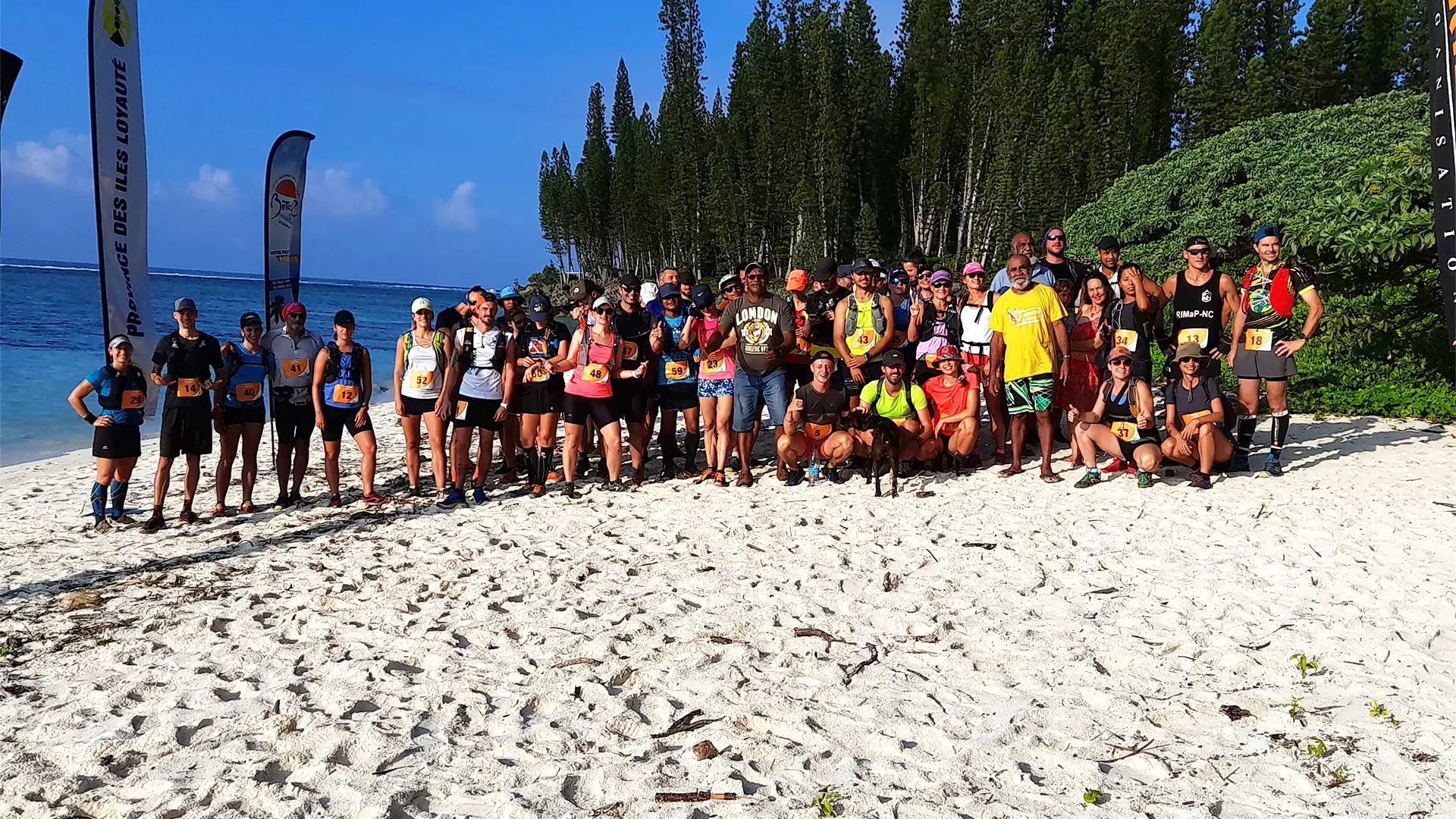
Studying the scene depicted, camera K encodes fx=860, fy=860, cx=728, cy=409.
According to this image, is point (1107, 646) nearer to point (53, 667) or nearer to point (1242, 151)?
point (53, 667)

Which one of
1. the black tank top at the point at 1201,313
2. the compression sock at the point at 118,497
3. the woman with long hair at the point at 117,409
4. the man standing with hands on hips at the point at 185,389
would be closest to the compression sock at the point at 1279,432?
the black tank top at the point at 1201,313

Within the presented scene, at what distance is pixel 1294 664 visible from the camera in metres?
3.92

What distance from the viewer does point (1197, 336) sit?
22.9 feet

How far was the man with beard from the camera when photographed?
278 inches

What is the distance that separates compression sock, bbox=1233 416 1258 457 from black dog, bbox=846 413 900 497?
9.00 ft

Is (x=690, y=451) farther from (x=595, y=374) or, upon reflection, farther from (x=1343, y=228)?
(x=1343, y=228)

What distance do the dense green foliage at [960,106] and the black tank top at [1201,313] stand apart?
22.0 m

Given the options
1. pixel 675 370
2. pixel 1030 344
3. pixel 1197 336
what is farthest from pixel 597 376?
pixel 1197 336

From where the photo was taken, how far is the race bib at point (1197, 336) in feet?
22.9

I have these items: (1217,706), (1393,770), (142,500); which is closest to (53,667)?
(142,500)

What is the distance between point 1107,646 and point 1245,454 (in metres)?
3.79

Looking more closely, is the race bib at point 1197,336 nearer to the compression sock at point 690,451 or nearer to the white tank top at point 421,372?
the compression sock at point 690,451

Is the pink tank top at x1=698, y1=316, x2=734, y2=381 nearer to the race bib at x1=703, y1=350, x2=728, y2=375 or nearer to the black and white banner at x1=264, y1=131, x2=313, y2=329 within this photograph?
the race bib at x1=703, y1=350, x2=728, y2=375

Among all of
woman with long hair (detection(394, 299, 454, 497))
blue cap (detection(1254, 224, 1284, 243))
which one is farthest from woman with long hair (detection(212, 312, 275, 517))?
blue cap (detection(1254, 224, 1284, 243))
